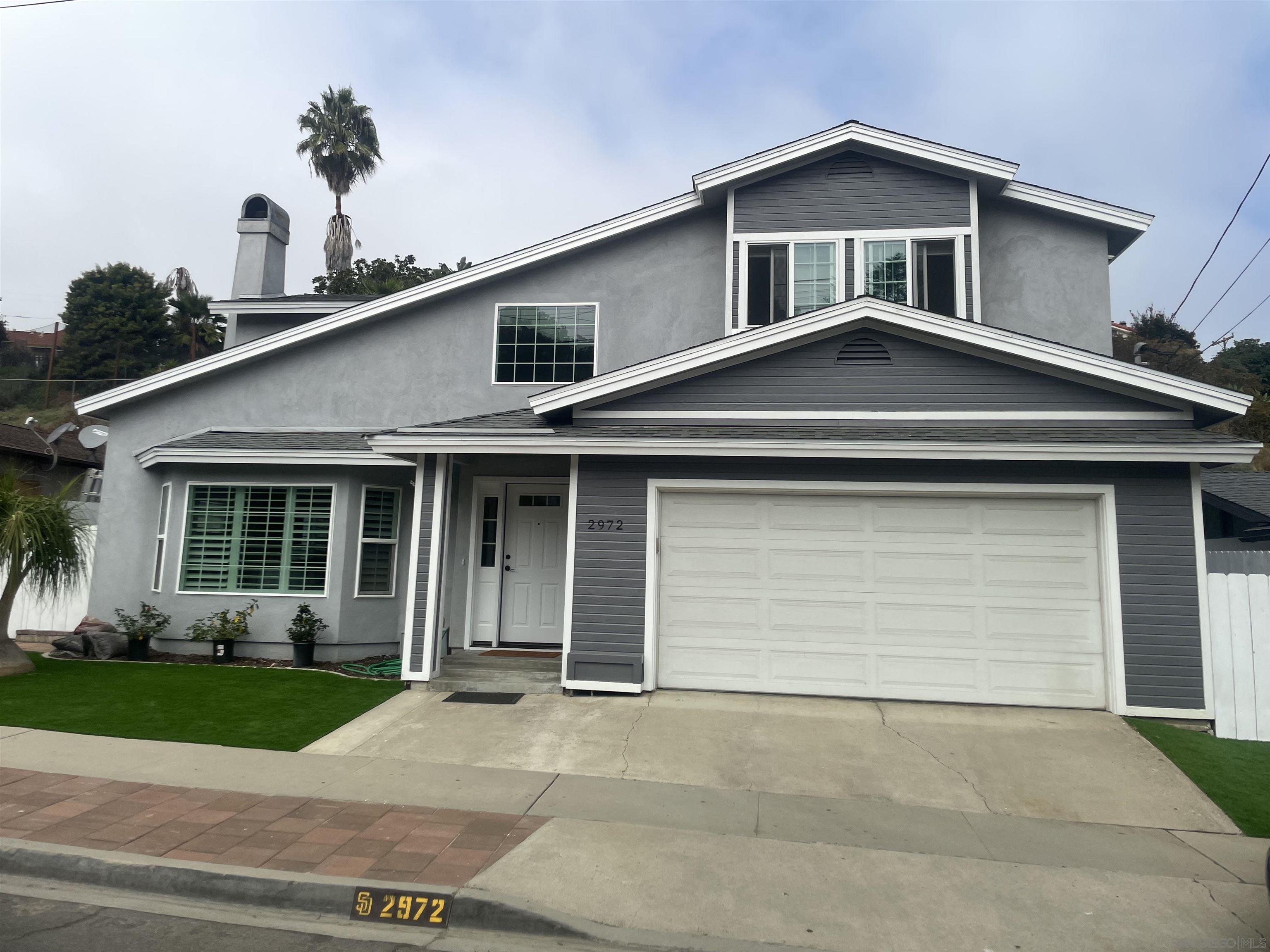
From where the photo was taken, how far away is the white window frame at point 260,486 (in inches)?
464

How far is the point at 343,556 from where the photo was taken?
464 inches

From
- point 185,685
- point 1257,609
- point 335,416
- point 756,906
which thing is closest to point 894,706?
point 1257,609

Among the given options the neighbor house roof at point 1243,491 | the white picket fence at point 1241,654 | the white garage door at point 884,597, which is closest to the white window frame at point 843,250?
the white garage door at point 884,597

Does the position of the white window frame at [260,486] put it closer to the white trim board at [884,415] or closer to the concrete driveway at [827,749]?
the concrete driveway at [827,749]

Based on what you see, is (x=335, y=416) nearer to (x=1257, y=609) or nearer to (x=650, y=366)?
(x=650, y=366)

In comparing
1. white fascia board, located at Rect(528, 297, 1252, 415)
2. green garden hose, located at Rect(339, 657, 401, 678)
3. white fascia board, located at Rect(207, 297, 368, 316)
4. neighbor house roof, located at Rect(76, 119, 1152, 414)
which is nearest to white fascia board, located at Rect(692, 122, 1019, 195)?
neighbor house roof, located at Rect(76, 119, 1152, 414)

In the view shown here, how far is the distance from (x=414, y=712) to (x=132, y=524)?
7.06m

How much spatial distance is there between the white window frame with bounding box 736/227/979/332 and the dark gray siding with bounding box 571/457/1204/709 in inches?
134

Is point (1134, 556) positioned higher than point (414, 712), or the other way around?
point (1134, 556)

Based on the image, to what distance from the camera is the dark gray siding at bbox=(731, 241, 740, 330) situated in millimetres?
12070

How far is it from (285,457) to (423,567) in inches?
130

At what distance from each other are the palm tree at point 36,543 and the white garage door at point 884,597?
308 inches

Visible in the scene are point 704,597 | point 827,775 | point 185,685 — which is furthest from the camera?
point 185,685

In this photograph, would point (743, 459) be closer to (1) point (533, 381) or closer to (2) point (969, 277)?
(1) point (533, 381)
